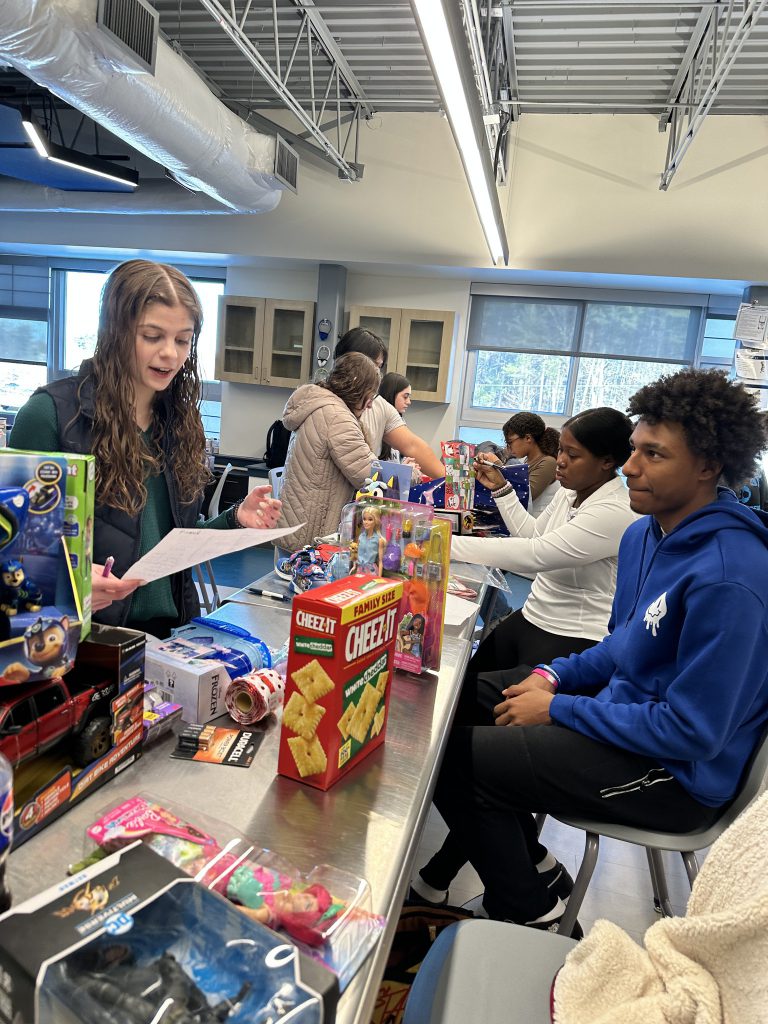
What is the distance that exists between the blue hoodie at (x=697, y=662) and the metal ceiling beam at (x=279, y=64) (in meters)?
3.55

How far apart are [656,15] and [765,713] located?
4.93 meters

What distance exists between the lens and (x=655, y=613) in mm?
1542

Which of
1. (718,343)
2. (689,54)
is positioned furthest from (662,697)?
(718,343)

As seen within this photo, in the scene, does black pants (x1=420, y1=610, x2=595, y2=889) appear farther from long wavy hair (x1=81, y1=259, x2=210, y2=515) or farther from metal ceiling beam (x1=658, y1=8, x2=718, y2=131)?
metal ceiling beam (x1=658, y1=8, x2=718, y2=131)

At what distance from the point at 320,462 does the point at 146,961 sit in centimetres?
238

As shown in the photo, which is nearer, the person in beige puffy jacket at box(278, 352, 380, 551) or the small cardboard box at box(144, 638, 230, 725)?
the small cardboard box at box(144, 638, 230, 725)

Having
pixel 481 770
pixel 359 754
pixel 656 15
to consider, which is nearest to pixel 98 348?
pixel 359 754

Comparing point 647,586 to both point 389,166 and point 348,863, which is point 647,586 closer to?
point 348,863

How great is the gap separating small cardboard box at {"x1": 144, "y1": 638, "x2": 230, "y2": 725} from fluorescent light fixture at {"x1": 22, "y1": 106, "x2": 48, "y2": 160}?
498 cm

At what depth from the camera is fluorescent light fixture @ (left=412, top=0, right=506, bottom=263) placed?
1975mm

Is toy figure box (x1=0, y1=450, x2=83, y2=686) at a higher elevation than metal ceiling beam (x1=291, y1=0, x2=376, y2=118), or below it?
below

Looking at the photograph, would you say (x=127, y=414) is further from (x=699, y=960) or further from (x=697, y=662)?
(x=699, y=960)

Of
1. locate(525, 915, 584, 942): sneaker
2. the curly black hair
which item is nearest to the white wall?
the curly black hair

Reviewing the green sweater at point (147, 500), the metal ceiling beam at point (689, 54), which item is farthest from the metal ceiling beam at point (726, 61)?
the green sweater at point (147, 500)
